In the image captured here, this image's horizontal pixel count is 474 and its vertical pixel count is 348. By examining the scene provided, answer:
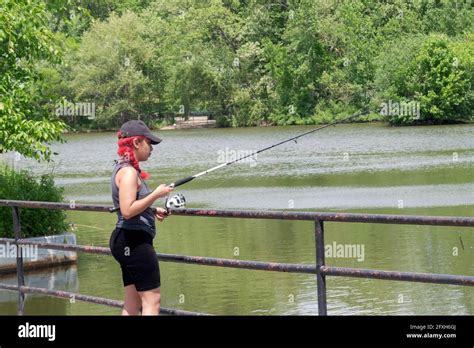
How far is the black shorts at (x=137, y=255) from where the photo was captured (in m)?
7.16

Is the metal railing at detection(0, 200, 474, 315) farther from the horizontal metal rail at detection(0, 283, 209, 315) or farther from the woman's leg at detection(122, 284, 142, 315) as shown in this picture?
the woman's leg at detection(122, 284, 142, 315)

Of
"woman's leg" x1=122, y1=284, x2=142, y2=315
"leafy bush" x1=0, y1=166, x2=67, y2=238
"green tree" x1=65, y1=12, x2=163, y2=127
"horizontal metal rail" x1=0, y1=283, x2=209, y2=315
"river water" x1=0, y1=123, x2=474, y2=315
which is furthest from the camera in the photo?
"green tree" x1=65, y1=12, x2=163, y2=127

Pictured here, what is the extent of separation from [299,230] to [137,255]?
49.5 ft

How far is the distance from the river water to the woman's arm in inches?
259

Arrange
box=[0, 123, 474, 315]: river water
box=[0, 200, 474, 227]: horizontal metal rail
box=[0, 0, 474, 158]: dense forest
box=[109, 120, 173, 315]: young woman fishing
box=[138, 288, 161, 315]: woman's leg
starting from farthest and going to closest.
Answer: box=[0, 0, 474, 158]: dense forest < box=[0, 123, 474, 315]: river water < box=[138, 288, 161, 315]: woman's leg < box=[109, 120, 173, 315]: young woman fishing < box=[0, 200, 474, 227]: horizontal metal rail

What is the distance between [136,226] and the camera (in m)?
7.16

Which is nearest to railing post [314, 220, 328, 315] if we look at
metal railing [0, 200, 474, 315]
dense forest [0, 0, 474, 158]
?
metal railing [0, 200, 474, 315]

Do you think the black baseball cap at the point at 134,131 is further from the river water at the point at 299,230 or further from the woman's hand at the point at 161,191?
the river water at the point at 299,230

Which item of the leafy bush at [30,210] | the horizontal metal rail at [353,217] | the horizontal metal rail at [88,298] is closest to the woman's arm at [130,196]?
the horizontal metal rail at [353,217]

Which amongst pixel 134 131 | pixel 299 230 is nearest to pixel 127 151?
pixel 134 131

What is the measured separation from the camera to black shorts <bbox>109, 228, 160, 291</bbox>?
7.16 m

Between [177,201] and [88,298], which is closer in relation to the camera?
[177,201]

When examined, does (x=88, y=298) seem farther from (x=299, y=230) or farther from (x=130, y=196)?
(x=299, y=230)
